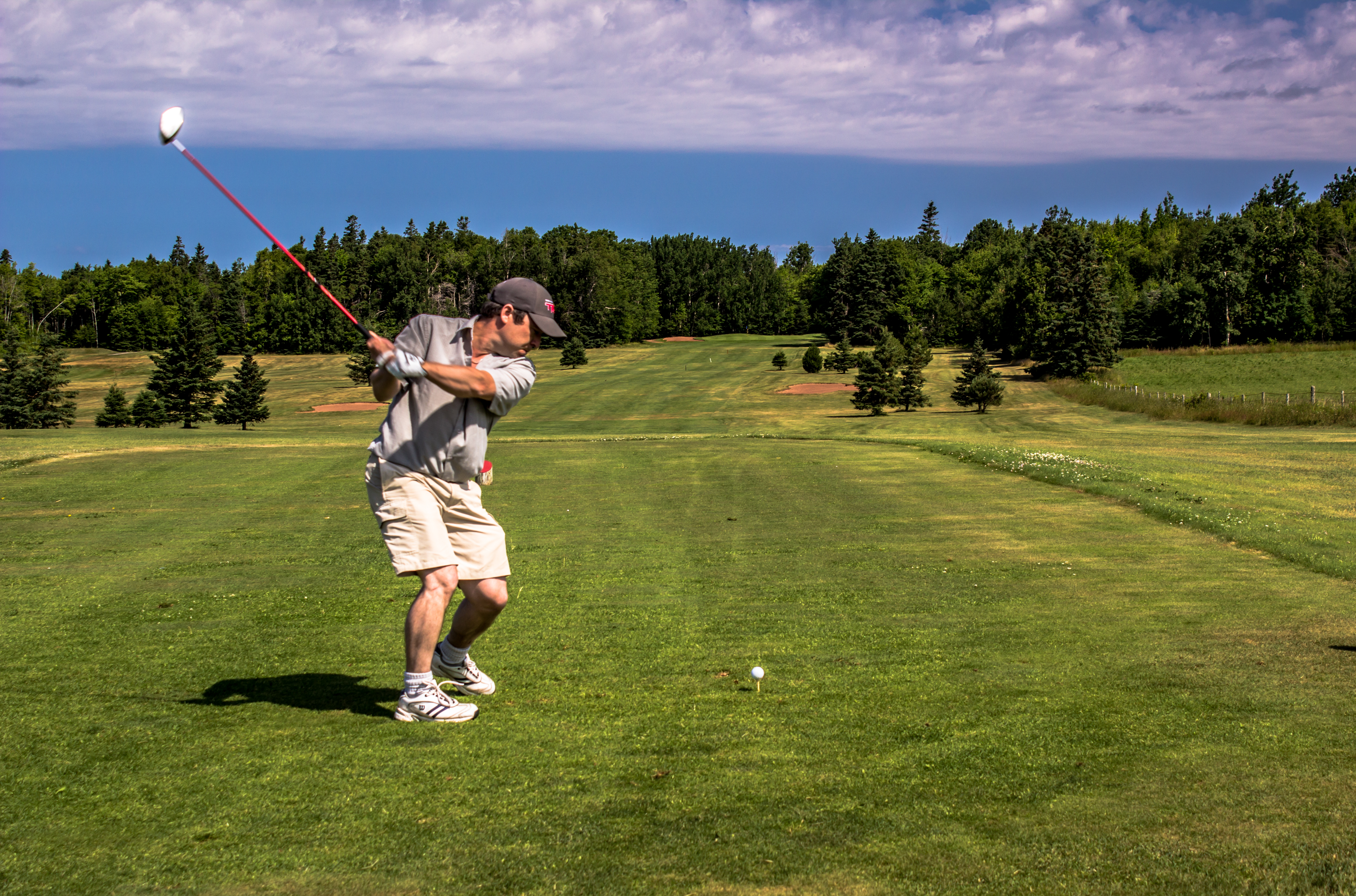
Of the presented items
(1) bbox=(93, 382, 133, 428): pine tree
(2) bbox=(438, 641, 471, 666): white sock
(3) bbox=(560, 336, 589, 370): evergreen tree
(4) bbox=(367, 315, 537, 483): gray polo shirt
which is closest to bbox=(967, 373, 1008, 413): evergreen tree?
(3) bbox=(560, 336, 589, 370): evergreen tree

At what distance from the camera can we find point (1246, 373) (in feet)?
260

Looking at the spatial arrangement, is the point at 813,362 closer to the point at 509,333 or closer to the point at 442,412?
the point at 509,333

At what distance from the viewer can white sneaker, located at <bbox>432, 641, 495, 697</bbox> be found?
21.5 ft

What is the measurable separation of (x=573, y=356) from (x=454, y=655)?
9571 centimetres

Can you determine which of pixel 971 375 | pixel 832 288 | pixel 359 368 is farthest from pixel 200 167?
pixel 832 288

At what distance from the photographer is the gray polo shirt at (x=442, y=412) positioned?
6.05 meters

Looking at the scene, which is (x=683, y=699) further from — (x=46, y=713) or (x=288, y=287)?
(x=288, y=287)

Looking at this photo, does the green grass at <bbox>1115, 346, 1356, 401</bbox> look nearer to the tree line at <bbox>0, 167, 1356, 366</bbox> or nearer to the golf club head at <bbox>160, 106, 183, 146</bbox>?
the tree line at <bbox>0, 167, 1356, 366</bbox>

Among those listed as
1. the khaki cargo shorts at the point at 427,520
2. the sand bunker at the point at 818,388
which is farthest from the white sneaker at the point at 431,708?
the sand bunker at the point at 818,388

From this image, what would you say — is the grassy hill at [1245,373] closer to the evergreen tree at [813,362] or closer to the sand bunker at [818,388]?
the sand bunker at [818,388]

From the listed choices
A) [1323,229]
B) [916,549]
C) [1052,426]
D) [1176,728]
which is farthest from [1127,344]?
[1176,728]

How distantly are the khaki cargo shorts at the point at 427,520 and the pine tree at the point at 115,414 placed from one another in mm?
55417

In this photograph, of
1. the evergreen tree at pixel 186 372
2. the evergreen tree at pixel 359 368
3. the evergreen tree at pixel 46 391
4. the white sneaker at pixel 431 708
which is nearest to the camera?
the white sneaker at pixel 431 708

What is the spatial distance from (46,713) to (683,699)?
3.82 m
